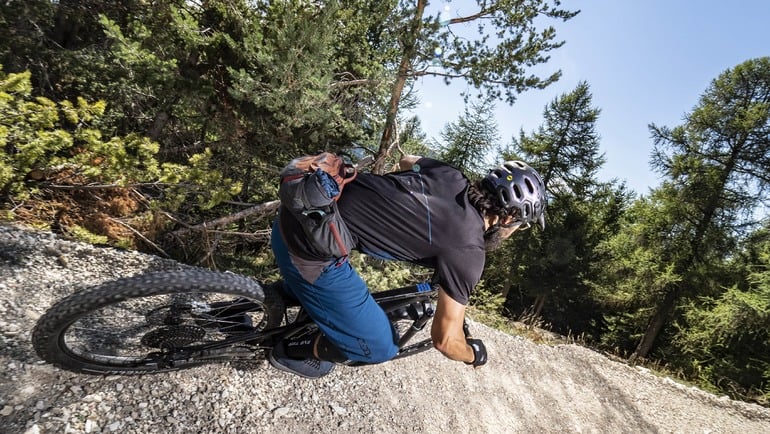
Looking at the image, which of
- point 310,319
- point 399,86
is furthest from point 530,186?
point 399,86

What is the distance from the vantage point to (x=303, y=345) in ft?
10.3

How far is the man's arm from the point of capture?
8.11 ft

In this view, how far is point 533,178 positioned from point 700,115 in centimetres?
1663

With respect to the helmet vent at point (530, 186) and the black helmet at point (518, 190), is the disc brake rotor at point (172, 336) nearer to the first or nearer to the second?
the black helmet at point (518, 190)

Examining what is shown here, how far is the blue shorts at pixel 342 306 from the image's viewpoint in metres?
2.59

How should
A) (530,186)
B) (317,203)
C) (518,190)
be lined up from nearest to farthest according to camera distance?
(317,203) < (518,190) < (530,186)

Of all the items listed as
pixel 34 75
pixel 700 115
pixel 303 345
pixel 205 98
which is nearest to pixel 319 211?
pixel 303 345

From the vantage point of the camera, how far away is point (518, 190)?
111 inches

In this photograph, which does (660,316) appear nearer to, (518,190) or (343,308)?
(518,190)

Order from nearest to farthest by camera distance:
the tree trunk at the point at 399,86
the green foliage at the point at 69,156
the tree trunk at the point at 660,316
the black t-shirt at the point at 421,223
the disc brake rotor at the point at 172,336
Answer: the black t-shirt at the point at 421,223 < the disc brake rotor at the point at 172,336 < the green foliage at the point at 69,156 < the tree trunk at the point at 399,86 < the tree trunk at the point at 660,316

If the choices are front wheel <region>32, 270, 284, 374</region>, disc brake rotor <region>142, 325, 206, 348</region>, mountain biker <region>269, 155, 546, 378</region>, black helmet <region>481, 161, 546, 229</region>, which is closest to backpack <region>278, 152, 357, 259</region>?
mountain biker <region>269, 155, 546, 378</region>

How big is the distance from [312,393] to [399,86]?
24.1 feet

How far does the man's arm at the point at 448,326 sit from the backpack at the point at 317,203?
74 cm

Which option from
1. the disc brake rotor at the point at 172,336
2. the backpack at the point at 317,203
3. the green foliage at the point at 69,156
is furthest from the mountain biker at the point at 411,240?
the green foliage at the point at 69,156
